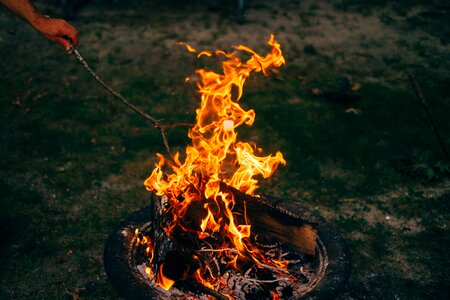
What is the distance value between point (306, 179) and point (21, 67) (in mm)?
5623

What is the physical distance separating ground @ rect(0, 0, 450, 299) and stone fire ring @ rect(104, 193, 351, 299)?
88 cm

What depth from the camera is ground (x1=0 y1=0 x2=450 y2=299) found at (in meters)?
5.02

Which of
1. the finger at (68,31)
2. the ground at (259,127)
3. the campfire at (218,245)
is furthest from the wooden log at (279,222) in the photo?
the finger at (68,31)

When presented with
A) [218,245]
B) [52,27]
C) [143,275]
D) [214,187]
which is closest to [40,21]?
[52,27]

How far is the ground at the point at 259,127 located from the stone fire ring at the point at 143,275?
34.6 inches

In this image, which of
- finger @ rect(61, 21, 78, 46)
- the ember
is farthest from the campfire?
finger @ rect(61, 21, 78, 46)

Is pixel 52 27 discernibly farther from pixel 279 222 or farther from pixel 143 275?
pixel 279 222

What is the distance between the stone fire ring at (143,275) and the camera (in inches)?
127

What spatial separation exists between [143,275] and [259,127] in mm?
4126

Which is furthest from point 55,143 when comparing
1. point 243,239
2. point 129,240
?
point 243,239

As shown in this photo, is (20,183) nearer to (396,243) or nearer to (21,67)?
(21,67)

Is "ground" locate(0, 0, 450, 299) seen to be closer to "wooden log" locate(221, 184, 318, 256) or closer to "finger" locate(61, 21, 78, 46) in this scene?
"wooden log" locate(221, 184, 318, 256)

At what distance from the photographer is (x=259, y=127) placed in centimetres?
722

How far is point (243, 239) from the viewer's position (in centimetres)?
372
